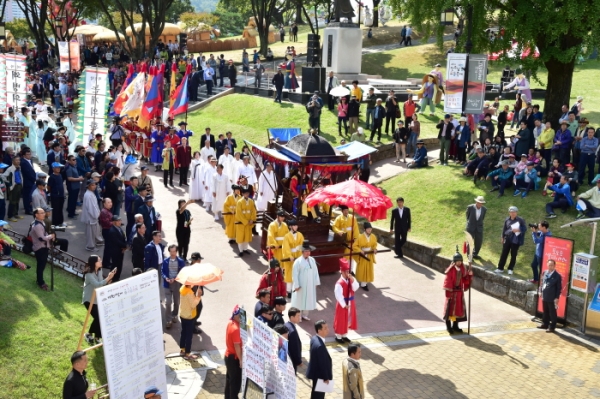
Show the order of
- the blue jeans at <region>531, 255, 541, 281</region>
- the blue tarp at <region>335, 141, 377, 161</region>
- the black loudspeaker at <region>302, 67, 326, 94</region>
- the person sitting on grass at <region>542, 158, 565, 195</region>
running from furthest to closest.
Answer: the black loudspeaker at <region>302, 67, 326, 94</region>, the person sitting on grass at <region>542, 158, 565, 195</region>, the blue tarp at <region>335, 141, 377, 161</region>, the blue jeans at <region>531, 255, 541, 281</region>

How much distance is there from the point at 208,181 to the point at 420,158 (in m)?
6.82

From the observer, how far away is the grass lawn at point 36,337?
9117mm

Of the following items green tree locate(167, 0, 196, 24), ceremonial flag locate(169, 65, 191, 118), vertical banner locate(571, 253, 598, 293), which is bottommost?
vertical banner locate(571, 253, 598, 293)

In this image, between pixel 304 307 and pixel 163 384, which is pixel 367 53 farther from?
pixel 163 384

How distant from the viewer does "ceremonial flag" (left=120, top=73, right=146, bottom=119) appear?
2452cm

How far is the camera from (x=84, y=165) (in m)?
18.5

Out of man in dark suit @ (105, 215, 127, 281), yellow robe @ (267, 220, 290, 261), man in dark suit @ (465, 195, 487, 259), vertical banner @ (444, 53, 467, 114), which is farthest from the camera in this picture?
vertical banner @ (444, 53, 467, 114)

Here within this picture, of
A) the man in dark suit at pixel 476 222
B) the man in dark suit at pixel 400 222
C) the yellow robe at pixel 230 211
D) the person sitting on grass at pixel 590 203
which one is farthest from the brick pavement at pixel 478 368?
the yellow robe at pixel 230 211

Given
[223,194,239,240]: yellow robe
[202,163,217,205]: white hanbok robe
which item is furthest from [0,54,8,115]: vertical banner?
[223,194,239,240]: yellow robe

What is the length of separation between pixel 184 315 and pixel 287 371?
298 cm

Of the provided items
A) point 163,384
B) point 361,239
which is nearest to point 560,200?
point 361,239

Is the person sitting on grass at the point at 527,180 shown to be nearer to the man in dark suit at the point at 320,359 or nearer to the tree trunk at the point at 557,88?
the tree trunk at the point at 557,88

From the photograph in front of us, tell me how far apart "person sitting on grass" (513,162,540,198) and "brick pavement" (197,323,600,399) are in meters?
5.82

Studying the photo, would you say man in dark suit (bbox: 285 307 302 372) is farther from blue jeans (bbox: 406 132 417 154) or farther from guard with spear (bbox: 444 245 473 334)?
blue jeans (bbox: 406 132 417 154)
